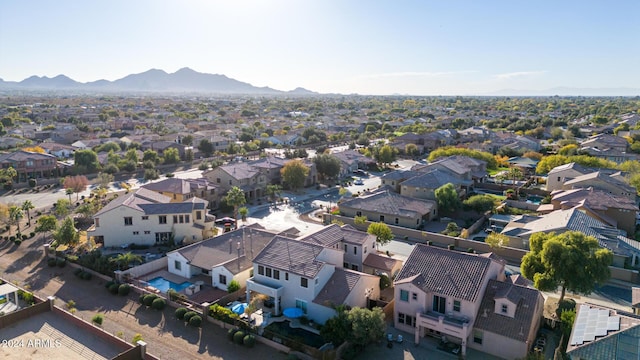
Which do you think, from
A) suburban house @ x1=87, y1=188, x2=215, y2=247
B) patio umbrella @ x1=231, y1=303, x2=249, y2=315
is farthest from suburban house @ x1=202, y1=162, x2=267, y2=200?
patio umbrella @ x1=231, y1=303, x2=249, y2=315

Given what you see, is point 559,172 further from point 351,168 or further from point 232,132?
point 232,132

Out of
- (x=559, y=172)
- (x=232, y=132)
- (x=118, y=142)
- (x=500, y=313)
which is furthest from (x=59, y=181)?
(x=559, y=172)

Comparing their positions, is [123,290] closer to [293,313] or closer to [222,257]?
[222,257]

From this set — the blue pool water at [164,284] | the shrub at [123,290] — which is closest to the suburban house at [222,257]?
the blue pool water at [164,284]

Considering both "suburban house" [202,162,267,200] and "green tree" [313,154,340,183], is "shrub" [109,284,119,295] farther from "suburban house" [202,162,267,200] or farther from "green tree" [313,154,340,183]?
"green tree" [313,154,340,183]

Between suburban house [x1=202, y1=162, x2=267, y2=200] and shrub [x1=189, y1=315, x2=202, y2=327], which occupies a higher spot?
suburban house [x1=202, y1=162, x2=267, y2=200]

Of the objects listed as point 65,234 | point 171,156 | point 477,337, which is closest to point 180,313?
point 65,234
